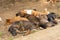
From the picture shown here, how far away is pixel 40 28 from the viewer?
7688 millimetres

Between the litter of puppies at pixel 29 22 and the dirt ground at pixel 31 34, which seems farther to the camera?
the litter of puppies at pixel 29 22

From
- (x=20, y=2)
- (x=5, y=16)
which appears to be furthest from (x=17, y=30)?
(x=20, y=2)

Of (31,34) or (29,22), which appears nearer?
(31,34)

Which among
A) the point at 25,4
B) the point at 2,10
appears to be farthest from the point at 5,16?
the point at 25,4

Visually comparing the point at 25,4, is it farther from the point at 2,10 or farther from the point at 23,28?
the point at 23,28

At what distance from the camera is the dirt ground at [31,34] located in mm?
6401

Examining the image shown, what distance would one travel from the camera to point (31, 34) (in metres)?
6.91

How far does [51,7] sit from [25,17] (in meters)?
2.16

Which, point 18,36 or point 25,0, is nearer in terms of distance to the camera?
point 18,36

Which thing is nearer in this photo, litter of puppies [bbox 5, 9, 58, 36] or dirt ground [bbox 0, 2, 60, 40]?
dirt ground [bbox 0, 2, 60, 40]

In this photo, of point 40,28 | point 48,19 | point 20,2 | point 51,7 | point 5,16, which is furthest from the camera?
point 20,2

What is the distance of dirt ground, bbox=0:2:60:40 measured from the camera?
640 cm

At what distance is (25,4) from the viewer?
35.5 feet

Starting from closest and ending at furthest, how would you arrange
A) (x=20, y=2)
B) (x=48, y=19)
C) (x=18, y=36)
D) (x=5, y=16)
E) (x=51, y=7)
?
(x=18, y=36) → (x=48, y=19) → (x=5, y=16) → (x=51, y=7) → (x=20, y=2)
